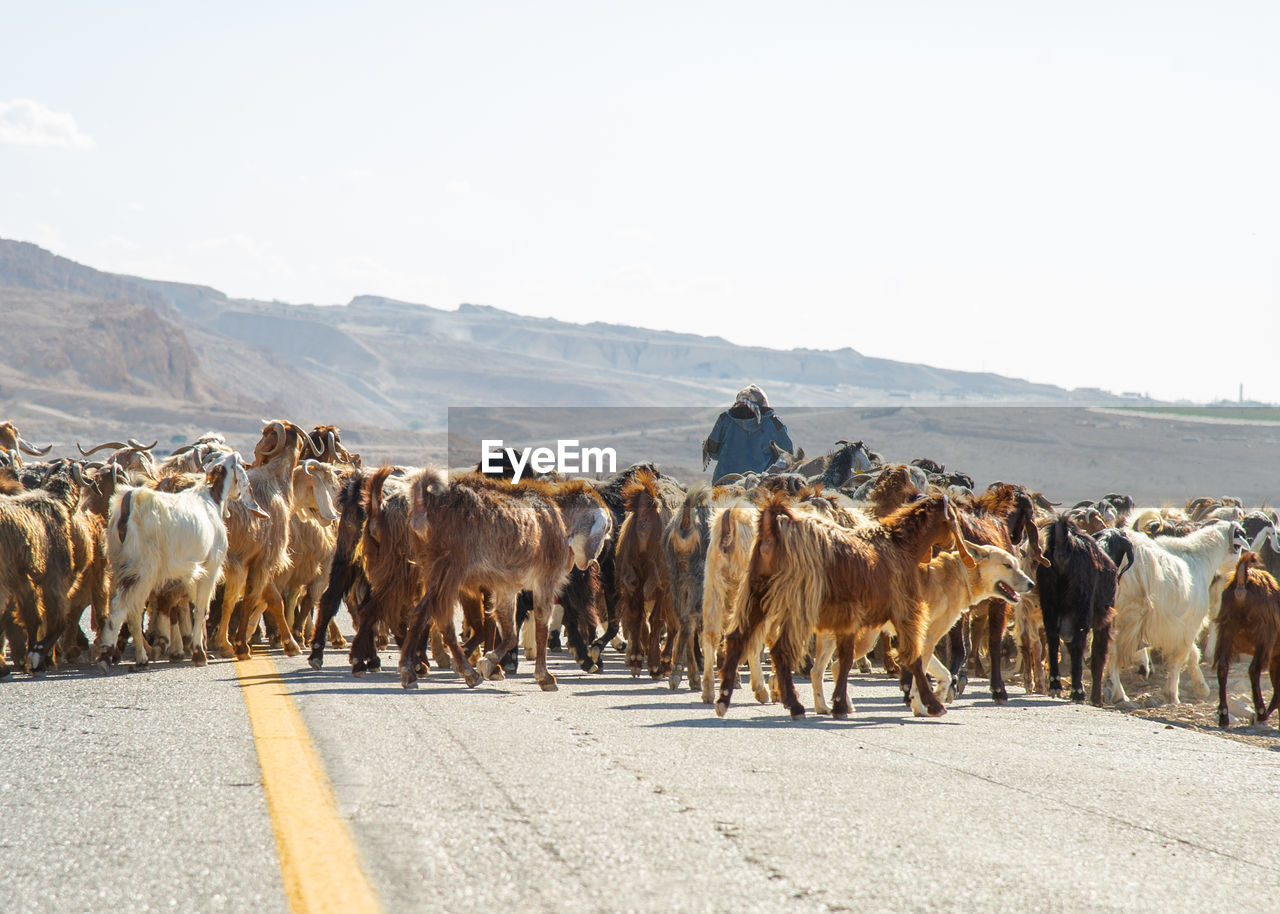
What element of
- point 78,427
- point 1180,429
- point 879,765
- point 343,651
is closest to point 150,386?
point 78,427

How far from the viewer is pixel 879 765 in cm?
661

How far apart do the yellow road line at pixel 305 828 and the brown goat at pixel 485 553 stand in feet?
9.82

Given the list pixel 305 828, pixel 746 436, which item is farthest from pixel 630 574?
pixel 305 828

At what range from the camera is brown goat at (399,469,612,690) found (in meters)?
10.2

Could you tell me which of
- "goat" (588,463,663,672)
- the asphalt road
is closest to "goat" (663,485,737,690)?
"goat" (588,463,663,672)

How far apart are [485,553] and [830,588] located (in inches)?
112

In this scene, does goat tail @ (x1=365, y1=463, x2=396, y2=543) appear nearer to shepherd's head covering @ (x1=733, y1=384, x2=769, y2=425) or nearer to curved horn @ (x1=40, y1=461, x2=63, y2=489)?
curved horn @ (x1=40, y1=461, x2=63, y2=489)

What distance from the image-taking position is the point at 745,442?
16938 millimetres

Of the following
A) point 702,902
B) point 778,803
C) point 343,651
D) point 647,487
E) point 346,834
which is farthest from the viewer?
point 343,651

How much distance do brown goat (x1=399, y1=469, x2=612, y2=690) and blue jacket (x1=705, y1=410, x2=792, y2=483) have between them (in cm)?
591

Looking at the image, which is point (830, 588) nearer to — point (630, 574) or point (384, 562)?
point (384, 562)

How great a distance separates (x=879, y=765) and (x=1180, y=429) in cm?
9160

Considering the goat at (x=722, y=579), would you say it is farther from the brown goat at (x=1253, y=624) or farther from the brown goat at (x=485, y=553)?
the brown goat at (x=1253, y=624)

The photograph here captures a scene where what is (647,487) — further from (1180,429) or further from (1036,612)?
(1180,429)
